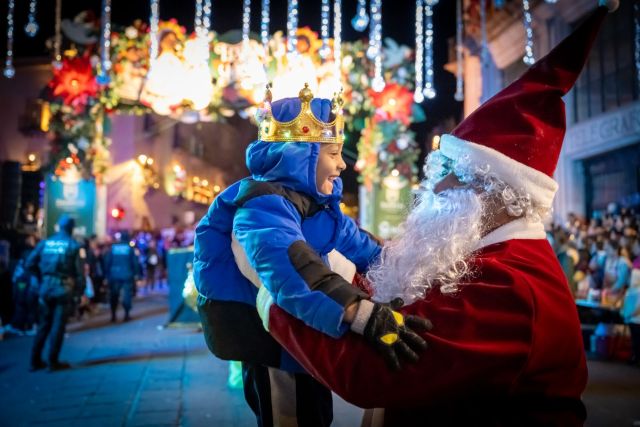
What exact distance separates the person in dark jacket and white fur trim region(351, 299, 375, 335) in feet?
20.6

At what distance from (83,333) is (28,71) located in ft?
45.5

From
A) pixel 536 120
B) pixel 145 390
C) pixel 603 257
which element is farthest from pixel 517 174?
pixel 603 257

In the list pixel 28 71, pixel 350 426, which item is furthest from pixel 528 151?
pixel 28 71

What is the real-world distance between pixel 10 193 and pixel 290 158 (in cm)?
1728

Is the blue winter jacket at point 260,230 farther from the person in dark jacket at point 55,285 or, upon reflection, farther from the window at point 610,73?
the window at point 610,73

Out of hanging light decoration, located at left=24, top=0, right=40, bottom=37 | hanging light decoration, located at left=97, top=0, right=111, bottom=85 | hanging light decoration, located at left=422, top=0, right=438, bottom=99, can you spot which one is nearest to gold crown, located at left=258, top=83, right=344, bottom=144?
hanging light decoration, located at left=24, top=0, right=40, bottom=37

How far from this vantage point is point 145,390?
215 inches

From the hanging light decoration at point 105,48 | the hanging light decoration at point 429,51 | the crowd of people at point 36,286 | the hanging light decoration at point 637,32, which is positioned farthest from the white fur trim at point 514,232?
the hanging light decoration at point 637,32

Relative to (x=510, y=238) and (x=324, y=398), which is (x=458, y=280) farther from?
(x=324, y=398)

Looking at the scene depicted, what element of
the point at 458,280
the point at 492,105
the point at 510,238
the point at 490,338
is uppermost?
the point at 492,105

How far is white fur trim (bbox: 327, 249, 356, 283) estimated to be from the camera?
2305 mm

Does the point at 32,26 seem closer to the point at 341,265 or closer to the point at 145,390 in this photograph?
the point at 145,390

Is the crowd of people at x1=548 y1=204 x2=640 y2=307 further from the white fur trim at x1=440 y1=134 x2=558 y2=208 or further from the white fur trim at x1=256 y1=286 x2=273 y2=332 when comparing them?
the white fur trim at x1=256 y1=286 x2=273 y2=332

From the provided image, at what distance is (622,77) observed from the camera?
12.3 metres
